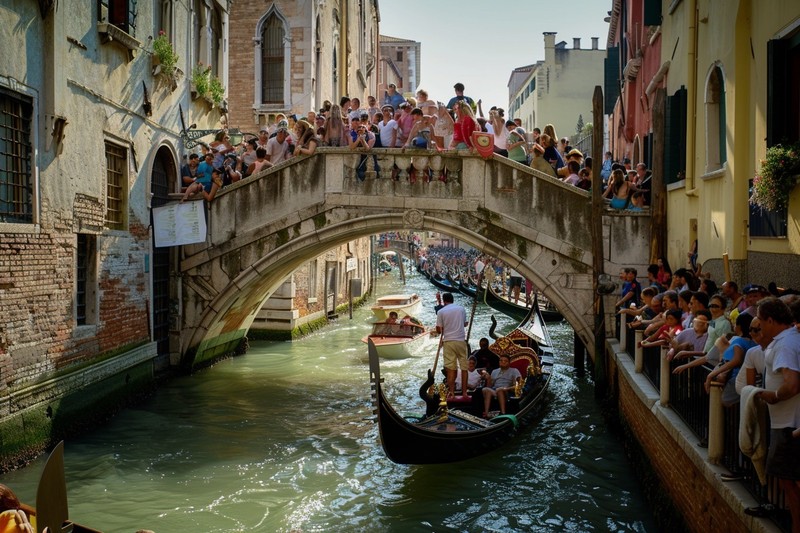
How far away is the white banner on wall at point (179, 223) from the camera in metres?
10.1

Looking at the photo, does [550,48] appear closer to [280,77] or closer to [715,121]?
[280,77]

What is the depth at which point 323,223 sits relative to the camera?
10305mm

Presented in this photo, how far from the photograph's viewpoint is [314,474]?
7.29m

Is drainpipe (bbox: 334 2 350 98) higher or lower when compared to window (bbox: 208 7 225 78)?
higher

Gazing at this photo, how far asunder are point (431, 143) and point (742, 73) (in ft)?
14.2

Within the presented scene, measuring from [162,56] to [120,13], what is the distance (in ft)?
3.61

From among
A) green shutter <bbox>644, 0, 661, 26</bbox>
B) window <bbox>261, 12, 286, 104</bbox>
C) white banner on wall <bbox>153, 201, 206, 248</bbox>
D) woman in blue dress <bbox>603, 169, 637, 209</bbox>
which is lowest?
white banner on wall <bbox>153, 201, 206, 248</bbox>

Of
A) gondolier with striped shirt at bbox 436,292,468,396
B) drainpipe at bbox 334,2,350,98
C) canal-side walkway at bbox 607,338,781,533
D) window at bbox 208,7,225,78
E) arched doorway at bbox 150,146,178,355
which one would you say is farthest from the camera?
drainpipe at bbox 334,2,350,98

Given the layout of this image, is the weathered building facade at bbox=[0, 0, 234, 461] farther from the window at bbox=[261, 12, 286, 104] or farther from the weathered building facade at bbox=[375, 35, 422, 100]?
the weathered building facade at bbox=[375, 35, 422, 100]

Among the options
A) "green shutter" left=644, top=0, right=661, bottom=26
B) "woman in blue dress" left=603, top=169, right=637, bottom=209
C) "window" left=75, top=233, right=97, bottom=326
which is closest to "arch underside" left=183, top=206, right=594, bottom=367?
"woman in blue dress" left=603, top=169, right=637, bottom=209

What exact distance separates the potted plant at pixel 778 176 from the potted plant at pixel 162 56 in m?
6.89

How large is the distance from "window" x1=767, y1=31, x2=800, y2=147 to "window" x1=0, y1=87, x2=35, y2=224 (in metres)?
5.68

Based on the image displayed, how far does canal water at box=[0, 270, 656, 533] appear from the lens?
6.16 meters

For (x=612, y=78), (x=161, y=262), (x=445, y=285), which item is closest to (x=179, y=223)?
(x=161, y=262)
